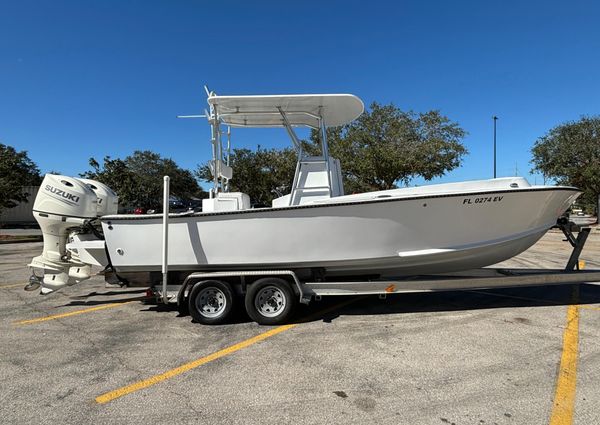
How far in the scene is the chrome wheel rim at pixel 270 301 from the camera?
4.96 m

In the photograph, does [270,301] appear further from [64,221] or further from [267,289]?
[64,221]

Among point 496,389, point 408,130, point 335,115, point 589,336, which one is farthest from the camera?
point 408,130

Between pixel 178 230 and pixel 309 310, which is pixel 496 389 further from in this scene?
pixel 178 230

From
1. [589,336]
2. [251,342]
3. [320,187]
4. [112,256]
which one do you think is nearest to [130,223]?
[112,256]

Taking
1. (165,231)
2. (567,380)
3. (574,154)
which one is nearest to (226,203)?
(165,231)

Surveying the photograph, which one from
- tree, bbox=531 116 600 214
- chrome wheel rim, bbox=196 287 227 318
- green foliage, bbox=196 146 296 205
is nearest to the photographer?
chrome wheel rim, bbox=196 287 227 318

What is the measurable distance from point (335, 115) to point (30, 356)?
4897 mm

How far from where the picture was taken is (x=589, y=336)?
14.3ft

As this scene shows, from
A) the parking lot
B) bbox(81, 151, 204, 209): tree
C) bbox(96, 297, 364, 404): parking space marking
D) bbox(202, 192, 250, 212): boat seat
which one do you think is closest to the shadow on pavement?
the parking lot

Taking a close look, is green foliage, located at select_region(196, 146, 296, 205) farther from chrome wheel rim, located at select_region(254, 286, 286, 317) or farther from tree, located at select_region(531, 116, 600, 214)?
tree, located at select_region(531, 116, 600, 214)

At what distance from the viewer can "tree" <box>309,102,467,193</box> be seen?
66.4ft

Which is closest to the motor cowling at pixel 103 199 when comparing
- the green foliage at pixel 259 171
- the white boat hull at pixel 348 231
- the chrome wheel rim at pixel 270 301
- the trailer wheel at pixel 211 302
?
the white boat hull at pixel 348 231

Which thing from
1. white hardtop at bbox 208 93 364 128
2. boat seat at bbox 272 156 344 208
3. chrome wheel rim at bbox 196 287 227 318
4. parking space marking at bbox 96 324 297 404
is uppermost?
white hardtop at bbox 208 93 364 128

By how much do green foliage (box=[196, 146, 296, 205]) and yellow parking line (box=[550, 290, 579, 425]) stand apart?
49.8 ft
